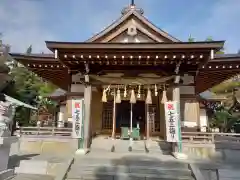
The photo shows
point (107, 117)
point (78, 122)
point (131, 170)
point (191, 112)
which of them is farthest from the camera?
point (107, 117)

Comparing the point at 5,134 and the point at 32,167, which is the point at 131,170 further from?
the point at 5,134

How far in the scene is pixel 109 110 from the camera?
472 inches

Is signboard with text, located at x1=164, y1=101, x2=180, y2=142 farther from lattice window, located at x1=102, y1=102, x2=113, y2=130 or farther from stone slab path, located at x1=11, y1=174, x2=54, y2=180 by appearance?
stone slab path, located at x1=11, y1=174, x2=54, y2=180

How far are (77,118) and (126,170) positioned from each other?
328 centimetres

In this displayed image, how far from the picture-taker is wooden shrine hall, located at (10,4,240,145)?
8242mm

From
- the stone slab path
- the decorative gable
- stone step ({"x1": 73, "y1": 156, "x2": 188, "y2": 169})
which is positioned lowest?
the stone slab path

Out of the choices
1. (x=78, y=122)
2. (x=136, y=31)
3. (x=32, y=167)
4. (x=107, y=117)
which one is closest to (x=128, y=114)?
(x=107, y=117)

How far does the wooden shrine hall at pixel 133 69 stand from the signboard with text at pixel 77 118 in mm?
324

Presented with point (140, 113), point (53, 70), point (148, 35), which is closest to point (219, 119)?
point (140, 113)

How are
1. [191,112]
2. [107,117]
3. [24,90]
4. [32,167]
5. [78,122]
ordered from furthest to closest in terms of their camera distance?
[24,90], [107,117], [191,112], [78,122], [32,167]

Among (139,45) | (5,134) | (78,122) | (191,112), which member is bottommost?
(5,134)

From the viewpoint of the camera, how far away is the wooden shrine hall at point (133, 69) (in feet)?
27.0

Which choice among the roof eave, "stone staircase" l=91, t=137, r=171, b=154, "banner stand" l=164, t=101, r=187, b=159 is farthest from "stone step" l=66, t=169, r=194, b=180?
the roof eave

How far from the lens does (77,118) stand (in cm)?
887
